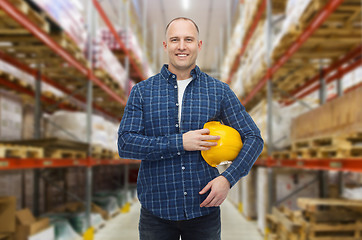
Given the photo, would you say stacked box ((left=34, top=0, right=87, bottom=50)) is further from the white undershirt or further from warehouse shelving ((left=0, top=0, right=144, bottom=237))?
the white undershirt

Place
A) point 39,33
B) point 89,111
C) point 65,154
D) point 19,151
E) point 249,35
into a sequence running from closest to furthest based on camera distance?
point 19,151, point 39,33, point 65,154, point 89,111, point 249,35

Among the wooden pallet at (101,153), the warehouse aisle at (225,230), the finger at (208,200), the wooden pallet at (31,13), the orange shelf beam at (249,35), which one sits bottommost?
the warehouse aisle at (225,230)

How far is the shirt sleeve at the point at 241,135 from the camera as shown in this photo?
1.01 m

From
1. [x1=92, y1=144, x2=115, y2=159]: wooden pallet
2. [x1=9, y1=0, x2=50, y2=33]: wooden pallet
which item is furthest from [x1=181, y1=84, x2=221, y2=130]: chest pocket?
[x1=92, y1=144, x2=115, y2=159]: wooden pallet

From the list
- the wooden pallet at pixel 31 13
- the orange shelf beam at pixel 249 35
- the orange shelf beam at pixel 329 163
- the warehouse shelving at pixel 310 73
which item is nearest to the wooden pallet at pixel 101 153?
the wooden pallet at pixel 31 13

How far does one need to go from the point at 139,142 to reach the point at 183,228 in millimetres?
318

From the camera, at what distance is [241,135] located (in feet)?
3.51

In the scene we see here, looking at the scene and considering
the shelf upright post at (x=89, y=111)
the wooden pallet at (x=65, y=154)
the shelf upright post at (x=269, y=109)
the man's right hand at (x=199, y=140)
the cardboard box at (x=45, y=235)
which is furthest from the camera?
the shelf upright post at (x=89, y=111)

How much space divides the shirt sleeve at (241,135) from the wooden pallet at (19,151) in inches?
110

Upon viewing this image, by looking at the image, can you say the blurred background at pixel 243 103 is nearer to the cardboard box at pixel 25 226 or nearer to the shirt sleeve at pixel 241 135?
the cardboard box at pixel 25 226

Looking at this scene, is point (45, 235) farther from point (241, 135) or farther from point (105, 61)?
point (241, 135)

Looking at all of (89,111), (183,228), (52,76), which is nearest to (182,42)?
(183,228)

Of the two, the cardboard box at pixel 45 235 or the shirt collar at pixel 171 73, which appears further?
the cardboard box at pixel 45 235

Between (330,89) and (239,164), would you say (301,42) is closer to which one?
(239,164)
